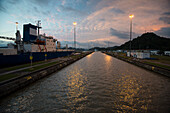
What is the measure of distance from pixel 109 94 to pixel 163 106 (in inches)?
169

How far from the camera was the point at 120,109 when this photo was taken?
730 cm

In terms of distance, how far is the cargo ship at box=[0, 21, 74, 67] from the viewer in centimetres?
2217

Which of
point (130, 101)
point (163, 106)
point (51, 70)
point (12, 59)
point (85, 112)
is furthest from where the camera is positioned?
point (12, 59)

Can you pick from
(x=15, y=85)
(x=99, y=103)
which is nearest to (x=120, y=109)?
(x=99, y=103)

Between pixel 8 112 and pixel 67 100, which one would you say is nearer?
pixel 8 112

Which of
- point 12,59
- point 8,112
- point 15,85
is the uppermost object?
point 12,59

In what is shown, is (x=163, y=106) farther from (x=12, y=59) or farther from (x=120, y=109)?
(x=12, y=59)

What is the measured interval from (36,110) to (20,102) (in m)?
2.36

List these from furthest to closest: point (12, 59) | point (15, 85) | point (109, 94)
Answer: point (12, 59)
point (15, 85)
point (109, 94)

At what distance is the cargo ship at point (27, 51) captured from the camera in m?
22.2

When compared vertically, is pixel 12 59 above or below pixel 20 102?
above

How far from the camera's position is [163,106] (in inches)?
300

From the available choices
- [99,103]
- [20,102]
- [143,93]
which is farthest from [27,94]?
[143,93]

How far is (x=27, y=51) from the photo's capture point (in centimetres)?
4425
